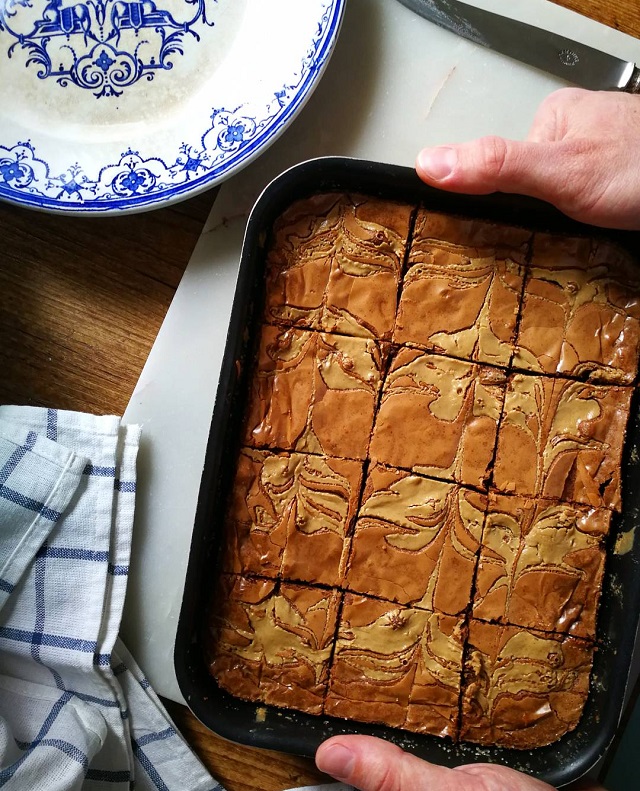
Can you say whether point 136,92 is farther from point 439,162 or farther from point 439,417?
point 439,417

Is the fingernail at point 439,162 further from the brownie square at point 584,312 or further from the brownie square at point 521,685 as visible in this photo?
the brownie square at point 521,685

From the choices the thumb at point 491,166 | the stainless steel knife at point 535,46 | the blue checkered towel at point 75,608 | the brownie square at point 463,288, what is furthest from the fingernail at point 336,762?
the stainless steel knife at point 535,46

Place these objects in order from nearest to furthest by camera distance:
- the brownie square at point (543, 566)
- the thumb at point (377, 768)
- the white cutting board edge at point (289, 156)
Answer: the thumb at point (377, 768), the brownie square at point (543, 566), the white cutting board edge at point (289, 156)

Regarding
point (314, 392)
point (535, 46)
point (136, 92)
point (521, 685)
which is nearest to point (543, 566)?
point (521, 685)

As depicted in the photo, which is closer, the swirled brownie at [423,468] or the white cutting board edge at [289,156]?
the swirled brownie at [423,468]

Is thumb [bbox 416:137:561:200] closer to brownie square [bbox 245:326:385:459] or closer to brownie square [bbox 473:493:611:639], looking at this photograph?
brownie square [bbox 245:326:385:459]
